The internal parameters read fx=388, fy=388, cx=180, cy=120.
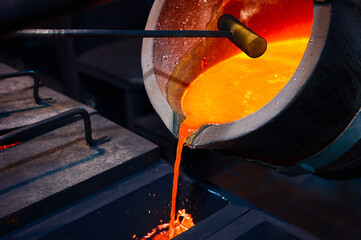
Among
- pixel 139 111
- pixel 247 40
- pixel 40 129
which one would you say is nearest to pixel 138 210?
pixel 40 129

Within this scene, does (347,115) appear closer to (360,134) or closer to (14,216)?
(360,134)

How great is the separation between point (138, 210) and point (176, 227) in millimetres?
178

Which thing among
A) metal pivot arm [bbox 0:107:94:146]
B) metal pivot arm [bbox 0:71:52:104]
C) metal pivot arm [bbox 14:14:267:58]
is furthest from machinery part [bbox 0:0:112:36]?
metal pivot arm [bbox 0:71:52:104]

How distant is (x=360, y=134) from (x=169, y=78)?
0.59 meters

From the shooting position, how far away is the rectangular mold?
3.97ft

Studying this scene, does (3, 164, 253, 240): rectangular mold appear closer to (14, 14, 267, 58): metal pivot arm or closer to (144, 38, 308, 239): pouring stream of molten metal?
(144, 38, 308, 239): pouring stream of molten metal

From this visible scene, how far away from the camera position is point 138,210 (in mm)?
1404

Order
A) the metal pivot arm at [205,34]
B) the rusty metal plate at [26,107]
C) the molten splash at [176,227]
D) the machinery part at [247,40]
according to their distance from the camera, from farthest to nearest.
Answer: the rusty metal plate at [26,107] < the molten splash at [176,227] < the machinery part at [247,40] < the metal pivot arm at [205,34]

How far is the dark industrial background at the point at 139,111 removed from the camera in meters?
2.36

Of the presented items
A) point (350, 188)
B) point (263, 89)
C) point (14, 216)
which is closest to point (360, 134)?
point (263, 89)

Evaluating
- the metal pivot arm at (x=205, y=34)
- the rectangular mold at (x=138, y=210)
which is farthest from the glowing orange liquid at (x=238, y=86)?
the rectangular mold at (x=138, y=210)

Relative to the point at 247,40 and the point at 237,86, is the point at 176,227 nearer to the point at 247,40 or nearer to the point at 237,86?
the point at 237,86

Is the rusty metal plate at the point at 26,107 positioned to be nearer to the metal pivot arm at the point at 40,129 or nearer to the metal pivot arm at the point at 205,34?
the metal pivot arm at the point at 40,129

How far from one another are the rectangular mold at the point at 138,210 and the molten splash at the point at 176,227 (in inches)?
0.9
